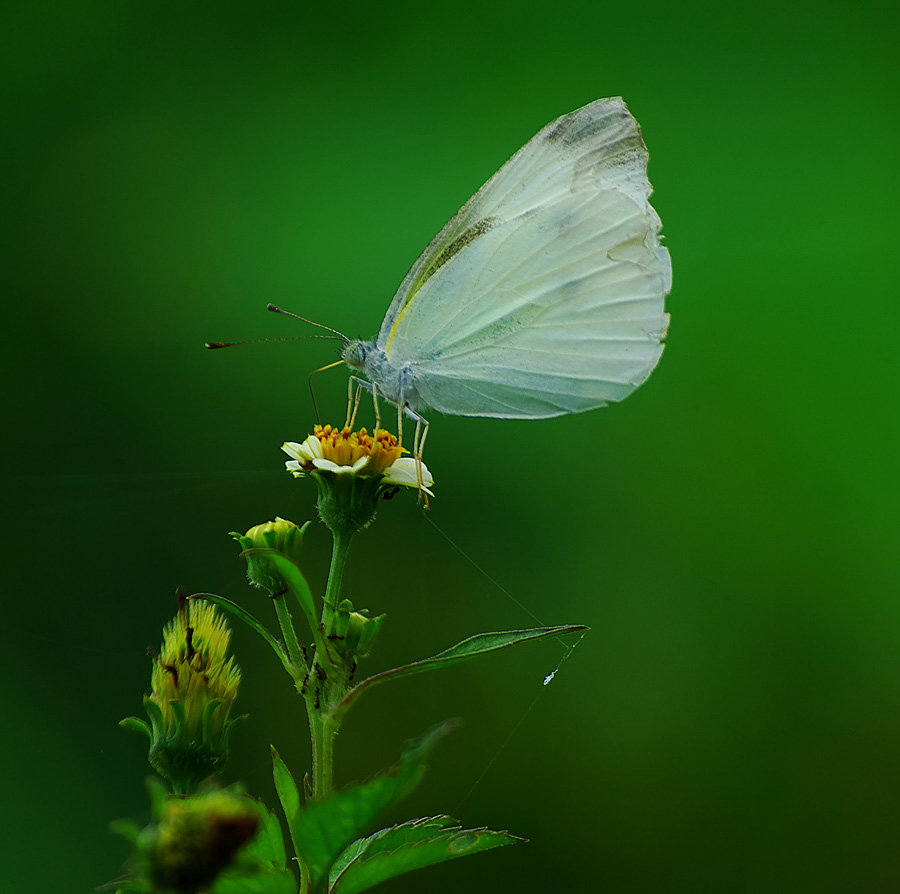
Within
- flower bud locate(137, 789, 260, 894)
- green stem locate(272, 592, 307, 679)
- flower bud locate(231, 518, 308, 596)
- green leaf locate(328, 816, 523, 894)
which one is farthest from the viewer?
flower bud locate(231, 518, 308, 596)

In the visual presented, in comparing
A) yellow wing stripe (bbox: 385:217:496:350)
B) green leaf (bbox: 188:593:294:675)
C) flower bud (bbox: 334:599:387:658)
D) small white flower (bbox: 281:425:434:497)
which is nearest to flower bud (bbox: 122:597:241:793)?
green leaf (bbox: 188:593:294:675)

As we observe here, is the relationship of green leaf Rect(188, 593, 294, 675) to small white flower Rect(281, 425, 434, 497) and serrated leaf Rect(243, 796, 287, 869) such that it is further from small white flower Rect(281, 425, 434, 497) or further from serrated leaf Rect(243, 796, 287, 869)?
small white flower Rect(281, 425, 434, 497)

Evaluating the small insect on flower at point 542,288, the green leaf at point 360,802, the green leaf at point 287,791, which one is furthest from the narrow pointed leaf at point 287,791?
the small insect on flower at point 542,288

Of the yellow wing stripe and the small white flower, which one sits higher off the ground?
the yellow wing stripe

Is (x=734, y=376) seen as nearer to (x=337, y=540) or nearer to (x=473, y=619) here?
(x=473, y=619)

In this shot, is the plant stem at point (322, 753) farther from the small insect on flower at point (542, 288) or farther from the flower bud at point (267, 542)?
the small insect on flower at point (542, 288)

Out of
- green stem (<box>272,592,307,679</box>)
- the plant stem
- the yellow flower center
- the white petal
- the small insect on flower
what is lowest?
the plant stem

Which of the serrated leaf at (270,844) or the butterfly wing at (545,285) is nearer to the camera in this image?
the serrated leaf at (270,844)
